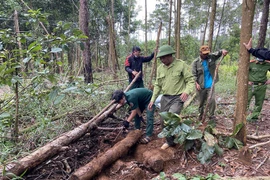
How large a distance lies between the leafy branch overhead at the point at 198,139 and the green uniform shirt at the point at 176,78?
58cm

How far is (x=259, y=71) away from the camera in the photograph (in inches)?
176

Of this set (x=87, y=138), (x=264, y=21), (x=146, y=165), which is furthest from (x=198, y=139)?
(x=264, y=21)

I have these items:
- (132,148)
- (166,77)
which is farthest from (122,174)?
(166,77)

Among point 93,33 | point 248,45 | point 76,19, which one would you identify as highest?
point 76,19

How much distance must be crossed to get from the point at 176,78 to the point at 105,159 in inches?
70.8

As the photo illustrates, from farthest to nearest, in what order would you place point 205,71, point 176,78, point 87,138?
point 205,71 → point 87,138 → point 176,78

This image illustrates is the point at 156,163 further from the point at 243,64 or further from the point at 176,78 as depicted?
the point at 243,64

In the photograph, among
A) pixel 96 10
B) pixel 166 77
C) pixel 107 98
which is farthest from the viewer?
pixel 96 10

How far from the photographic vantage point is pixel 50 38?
269 cm

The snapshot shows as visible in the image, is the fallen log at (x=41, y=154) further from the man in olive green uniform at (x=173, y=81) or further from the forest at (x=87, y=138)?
the man in olive green uniform at (x=173, y=81)

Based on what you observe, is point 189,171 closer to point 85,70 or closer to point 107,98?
point 107,98

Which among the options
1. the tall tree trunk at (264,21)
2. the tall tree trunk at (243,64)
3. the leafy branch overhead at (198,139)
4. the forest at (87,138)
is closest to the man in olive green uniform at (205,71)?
the forest at (87,138)

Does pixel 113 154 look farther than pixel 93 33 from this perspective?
No

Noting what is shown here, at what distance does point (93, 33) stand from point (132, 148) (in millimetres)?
13874
